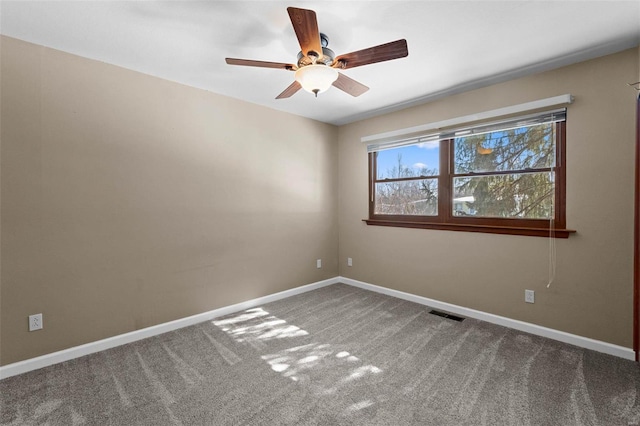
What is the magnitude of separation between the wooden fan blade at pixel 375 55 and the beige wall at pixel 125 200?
182cm

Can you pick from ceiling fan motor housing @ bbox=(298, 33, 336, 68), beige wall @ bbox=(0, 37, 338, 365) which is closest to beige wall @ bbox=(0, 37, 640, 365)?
beige wall @ bbox=(0, 37, 338, 365)

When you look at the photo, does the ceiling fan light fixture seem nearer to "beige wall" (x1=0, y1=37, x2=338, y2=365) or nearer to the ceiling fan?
the ceiling fan

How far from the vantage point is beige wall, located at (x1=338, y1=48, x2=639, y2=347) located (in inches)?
92.0

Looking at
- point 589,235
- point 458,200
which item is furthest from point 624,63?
point 458,200

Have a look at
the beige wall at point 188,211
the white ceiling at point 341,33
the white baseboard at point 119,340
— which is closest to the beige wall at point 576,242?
the beige wall at point 188,211

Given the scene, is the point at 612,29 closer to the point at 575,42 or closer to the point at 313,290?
the point at 575,42

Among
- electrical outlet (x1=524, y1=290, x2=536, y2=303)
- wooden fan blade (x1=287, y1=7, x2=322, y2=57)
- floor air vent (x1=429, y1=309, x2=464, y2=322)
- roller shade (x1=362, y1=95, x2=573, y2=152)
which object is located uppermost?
wooden fan blade (x1=287, y1=7, x2=322, y2=57)

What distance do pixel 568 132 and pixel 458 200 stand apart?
1134 mm

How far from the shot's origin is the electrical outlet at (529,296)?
2771mm

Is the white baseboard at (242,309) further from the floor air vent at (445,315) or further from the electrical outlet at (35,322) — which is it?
the electrical outlet at (35,322)

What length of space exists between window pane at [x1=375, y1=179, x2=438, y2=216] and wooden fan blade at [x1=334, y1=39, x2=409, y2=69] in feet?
6.71

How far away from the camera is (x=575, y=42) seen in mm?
2232

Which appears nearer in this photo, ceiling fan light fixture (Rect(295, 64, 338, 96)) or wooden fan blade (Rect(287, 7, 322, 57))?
wooden fan blade (Rect(287, 7, 322, 57))

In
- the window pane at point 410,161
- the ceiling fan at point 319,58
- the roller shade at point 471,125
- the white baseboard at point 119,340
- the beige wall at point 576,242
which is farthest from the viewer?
the window pane at point 410,161
